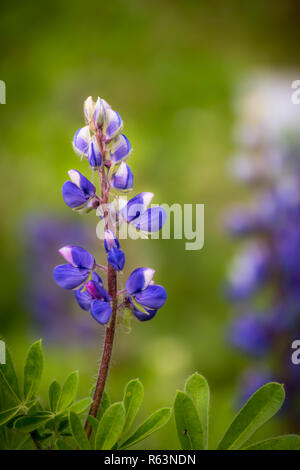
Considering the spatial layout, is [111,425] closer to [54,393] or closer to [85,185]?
[54,393]

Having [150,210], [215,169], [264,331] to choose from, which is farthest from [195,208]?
[150,210]

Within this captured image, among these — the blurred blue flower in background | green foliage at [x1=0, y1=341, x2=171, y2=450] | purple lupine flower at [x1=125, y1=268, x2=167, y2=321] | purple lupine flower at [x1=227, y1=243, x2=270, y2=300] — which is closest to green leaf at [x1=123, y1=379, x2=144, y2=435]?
green foliage at [x1=0, y1=341, x2=171, y2=450]

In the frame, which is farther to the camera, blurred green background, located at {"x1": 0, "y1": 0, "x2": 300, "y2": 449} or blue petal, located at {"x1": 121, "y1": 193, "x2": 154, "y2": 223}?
blurred green background, located at {"x1": 0, "y1": 0, "x2": 300, "y2": 449}

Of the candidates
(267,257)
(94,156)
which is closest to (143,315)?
(94,156)

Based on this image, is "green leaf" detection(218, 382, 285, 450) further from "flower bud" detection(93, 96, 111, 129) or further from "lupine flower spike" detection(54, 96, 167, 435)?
"flower bud" detection(93, 96, 111, 129)

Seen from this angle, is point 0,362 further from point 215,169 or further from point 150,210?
point 215,169

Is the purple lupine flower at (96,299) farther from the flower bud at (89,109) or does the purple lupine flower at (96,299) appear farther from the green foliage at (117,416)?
the flower bud at (89,109)
